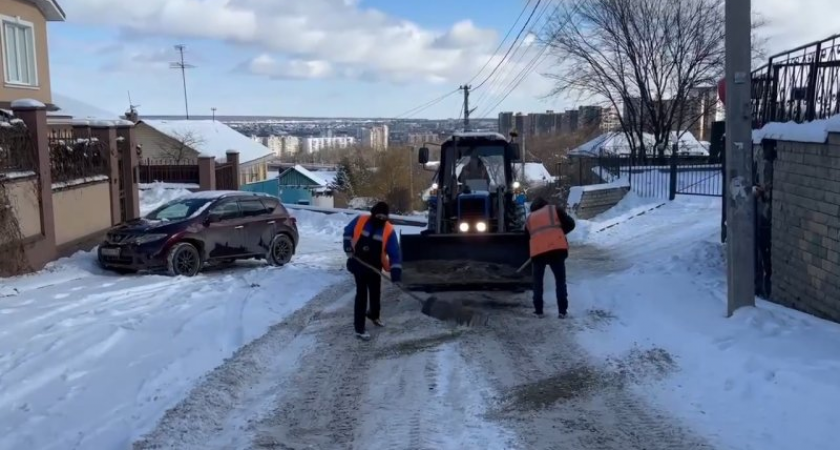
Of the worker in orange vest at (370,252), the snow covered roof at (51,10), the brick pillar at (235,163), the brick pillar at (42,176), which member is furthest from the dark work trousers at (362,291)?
the brick pillar at (235,163)

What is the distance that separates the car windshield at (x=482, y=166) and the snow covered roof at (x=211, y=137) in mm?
31837

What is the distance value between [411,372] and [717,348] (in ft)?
9.87

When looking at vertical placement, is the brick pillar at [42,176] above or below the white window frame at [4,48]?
below

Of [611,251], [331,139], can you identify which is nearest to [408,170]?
[611,251]

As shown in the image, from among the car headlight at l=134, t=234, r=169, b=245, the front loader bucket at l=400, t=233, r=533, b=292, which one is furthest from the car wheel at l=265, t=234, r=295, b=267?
the front loader bucket at l=400, t=233, r=533, b=292

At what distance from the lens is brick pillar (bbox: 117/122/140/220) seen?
18281 millimetres

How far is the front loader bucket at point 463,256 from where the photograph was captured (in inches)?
424

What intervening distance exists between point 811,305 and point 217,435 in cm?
667

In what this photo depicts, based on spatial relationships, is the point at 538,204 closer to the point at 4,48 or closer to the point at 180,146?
the point at 4,48

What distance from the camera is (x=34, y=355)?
7.83 metres

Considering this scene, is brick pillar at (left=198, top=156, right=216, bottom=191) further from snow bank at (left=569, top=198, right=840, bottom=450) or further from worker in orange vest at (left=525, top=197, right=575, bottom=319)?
worker in orange vest at (left=525, top=197, right=575, bottom=319)

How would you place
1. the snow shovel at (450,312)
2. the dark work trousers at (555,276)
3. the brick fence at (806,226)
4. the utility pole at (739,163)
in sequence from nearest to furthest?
the brick fence at (806,226), the utility pole at (739,163), the snow shovel at (450,312), the dark work trousers at (555,276)

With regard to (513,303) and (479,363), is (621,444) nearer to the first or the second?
(479,363)

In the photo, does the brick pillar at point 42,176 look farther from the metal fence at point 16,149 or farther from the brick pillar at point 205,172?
the brick pillar at point 205,172
